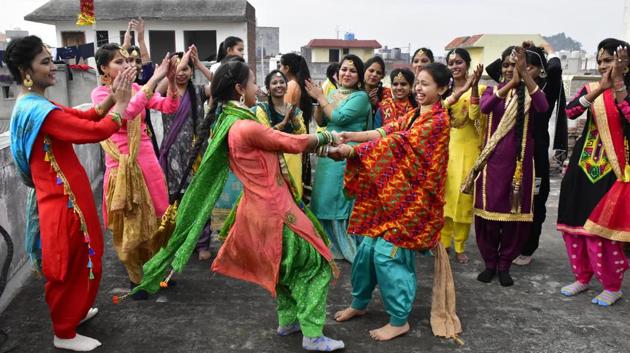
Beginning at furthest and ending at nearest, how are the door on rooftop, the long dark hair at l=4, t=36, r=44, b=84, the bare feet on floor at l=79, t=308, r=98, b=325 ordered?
the door on rooftop < the bare feet on floor at l=79, t=308, r=98, b=325 < the long dark hair at l=4, t=36, r=44, b=84

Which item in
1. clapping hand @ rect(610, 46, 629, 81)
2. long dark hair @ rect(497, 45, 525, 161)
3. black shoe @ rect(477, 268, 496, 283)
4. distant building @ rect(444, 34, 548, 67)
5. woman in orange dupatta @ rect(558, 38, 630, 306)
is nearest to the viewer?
clapping hand @ rect(610, 46, 629, 81)

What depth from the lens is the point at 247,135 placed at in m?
2.86

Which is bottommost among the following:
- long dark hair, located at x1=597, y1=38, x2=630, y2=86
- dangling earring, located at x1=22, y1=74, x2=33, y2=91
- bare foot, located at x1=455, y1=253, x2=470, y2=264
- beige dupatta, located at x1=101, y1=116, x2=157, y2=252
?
bare foot, located at x1=455, y1=253, x2=470, y2=264

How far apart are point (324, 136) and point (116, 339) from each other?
6.20ft

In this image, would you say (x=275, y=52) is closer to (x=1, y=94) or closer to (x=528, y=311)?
(x=1, y=94)

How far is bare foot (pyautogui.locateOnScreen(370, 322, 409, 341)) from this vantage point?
3324mm

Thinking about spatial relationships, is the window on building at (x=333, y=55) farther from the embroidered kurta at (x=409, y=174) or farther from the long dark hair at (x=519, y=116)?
the embroidered kurta at (x=409, y=174)

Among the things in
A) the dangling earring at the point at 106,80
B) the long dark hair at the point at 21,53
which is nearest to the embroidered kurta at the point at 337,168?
the dangling earring at the point at 106,80

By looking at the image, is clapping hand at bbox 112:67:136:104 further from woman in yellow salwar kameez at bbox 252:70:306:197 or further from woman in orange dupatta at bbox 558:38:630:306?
woman in orange dupatta at bbox 558:38:630:306

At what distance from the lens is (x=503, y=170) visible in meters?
4.23

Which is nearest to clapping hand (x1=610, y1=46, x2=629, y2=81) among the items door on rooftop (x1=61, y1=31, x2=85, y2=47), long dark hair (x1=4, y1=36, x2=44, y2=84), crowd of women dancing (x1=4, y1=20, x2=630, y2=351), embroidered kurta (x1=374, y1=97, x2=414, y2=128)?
crowd of women dancing (x1=4, y1=20, x2=630, y2=351)

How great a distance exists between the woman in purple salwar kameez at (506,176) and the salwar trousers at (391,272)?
132 cm

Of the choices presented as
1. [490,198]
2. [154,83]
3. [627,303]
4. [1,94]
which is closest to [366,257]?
[490,198]

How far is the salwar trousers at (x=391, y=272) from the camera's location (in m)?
3.26
